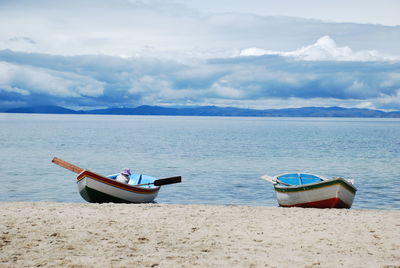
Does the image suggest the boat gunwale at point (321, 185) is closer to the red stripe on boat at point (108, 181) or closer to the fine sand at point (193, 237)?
the fine sand at point (193, 237)

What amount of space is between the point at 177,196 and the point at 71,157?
25.7 meters

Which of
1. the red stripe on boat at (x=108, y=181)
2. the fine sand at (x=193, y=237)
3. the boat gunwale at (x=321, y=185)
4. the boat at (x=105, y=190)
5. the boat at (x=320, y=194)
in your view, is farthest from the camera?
the boat at (x=105, y=190)

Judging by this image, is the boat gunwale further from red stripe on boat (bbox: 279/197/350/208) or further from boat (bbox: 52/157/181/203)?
boat (bbox: 52/157/181/203)

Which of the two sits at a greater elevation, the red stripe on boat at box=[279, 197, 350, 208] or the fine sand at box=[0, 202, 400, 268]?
the fine sand at box=[0, 202, 400, 268]

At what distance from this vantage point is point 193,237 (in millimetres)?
11742

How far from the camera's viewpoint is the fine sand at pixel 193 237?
940 cm

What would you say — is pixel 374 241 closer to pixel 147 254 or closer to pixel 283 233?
pixel 283 233

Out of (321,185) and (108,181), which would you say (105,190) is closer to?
(108,181)

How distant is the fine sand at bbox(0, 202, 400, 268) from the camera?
940 cm

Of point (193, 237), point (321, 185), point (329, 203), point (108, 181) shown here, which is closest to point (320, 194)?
point (321, 185)

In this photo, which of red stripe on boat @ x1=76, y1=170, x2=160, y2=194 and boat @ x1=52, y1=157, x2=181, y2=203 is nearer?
red stripe on boat @ x1=76, y1=170, x2=160, y2=194

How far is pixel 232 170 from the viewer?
35.8 meters

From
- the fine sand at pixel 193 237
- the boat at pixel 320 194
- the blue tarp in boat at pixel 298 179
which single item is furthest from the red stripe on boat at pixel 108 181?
the blue tarp in boat at pixel 298 179

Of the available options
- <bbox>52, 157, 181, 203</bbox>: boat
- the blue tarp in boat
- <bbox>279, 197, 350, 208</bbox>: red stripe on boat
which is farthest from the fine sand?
the blue tarp in boat
